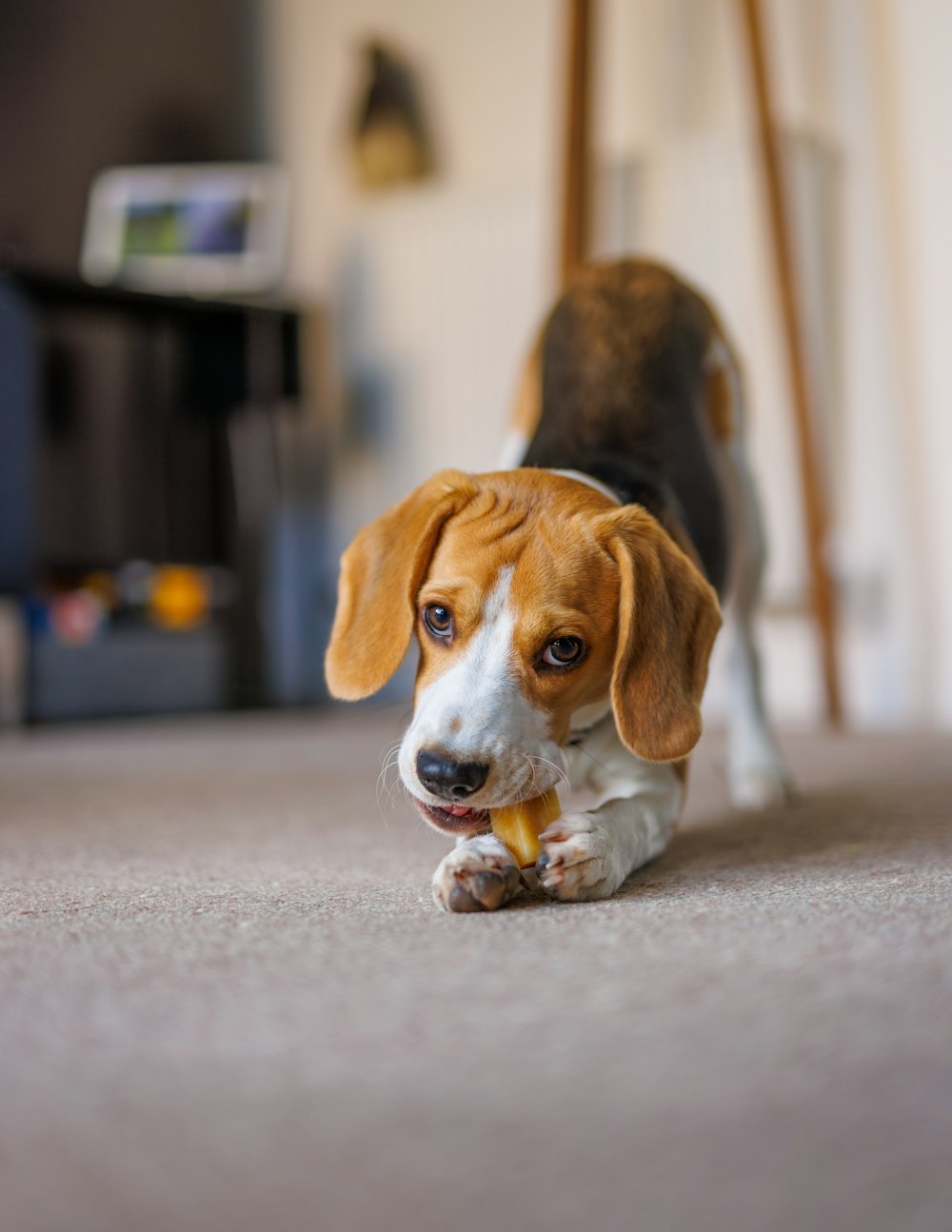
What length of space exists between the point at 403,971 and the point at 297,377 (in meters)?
4.17

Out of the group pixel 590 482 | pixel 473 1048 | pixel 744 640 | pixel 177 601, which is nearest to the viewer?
pixel 473 1048

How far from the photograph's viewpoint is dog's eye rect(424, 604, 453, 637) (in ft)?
5.23

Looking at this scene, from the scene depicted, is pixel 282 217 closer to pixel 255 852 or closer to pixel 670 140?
pixel 670 140

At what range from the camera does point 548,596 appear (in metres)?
1.55

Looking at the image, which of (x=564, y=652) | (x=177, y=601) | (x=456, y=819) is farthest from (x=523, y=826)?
(x=177, y=601)

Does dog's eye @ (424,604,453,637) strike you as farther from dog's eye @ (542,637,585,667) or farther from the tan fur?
dog's eye @ (542,637,585,667)

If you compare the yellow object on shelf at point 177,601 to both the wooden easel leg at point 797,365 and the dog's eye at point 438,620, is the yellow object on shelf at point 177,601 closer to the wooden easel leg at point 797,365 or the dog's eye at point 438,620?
the wooden easel leg at point 797,365

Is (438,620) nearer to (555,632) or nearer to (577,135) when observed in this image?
(555,632)

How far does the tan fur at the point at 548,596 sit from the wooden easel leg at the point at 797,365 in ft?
7.40

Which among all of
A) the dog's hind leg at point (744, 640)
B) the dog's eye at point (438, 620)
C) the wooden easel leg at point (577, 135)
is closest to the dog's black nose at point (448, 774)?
the dog's eye at point (438, 620)

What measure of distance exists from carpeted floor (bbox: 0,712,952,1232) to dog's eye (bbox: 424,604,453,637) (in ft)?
0.99

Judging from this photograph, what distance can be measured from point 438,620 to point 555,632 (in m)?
0.15

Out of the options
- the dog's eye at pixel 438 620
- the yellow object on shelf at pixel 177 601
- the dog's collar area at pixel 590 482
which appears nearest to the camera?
the dog's eye at pixel 438 620

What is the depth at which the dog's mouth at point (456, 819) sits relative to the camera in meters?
1.49
